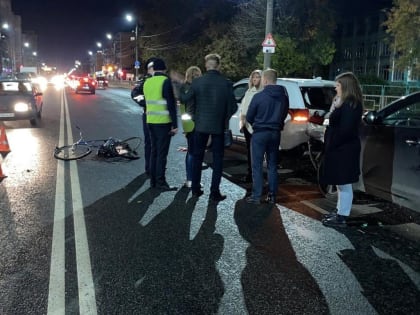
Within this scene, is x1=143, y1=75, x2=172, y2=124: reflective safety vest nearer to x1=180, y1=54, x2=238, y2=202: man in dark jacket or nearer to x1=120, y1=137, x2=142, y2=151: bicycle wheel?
x1=180, y1=54, x2=238, y2=202: man in dark jacket

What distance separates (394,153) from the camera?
5242mm

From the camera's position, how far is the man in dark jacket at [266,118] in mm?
5879

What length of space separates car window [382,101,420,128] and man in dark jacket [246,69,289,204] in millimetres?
1272

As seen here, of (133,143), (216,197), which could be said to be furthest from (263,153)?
(133,143)

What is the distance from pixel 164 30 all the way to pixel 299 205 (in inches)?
1692

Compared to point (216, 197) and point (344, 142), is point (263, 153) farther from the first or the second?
point (344, 142)

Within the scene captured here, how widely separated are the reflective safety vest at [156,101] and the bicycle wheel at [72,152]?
10.5 feet

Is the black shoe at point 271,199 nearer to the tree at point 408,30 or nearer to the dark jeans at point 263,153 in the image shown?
the dark jeans at point 263,153

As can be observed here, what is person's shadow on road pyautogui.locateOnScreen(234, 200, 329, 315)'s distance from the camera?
345cm

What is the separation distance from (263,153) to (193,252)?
6.83 ft

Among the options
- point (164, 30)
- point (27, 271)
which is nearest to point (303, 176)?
point (27, 271)

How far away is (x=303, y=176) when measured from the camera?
809 centimetres

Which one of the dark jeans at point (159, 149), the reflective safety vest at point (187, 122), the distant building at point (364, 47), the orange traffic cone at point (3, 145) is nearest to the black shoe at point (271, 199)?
the reflective safety vest at point (187, 122)

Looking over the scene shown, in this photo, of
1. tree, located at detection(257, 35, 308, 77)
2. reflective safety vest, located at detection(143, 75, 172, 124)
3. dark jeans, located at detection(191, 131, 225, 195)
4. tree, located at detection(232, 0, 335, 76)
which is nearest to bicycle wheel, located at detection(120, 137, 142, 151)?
reflective safety vest, located at detection(143, 75, 172, 124)
